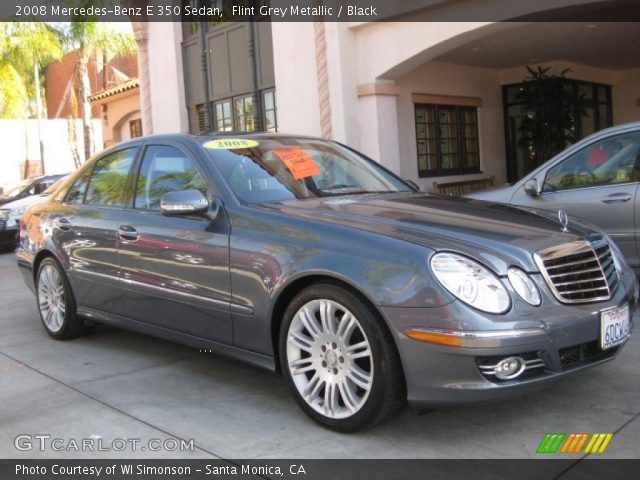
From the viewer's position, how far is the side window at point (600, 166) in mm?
5922

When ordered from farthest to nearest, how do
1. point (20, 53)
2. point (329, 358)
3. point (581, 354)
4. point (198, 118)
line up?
point (20, 53) → point (198, 118) → point (329, 358) → point (581, 354)

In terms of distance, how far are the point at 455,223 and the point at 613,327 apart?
0.90 metres

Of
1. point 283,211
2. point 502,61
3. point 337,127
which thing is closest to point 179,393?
point 283,211

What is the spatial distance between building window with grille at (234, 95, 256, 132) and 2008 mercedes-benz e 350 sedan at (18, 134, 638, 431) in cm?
984

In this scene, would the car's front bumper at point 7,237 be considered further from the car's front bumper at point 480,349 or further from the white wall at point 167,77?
the car's front bumper at point 480,349

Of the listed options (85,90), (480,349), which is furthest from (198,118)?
(480,349)

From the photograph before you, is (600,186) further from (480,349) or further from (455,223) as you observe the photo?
(480,349)

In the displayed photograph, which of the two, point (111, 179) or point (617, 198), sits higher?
point (111, 179)

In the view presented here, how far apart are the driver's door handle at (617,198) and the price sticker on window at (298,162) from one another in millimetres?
2705

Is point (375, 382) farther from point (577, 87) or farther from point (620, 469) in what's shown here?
point (577, 87)

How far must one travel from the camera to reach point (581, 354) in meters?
3.32

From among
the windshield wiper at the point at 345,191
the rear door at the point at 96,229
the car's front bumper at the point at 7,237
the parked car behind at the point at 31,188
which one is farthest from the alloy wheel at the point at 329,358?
the parked car behind at the point at 31,188

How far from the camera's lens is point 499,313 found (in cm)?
308

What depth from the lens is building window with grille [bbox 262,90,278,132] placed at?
46.1 ft
